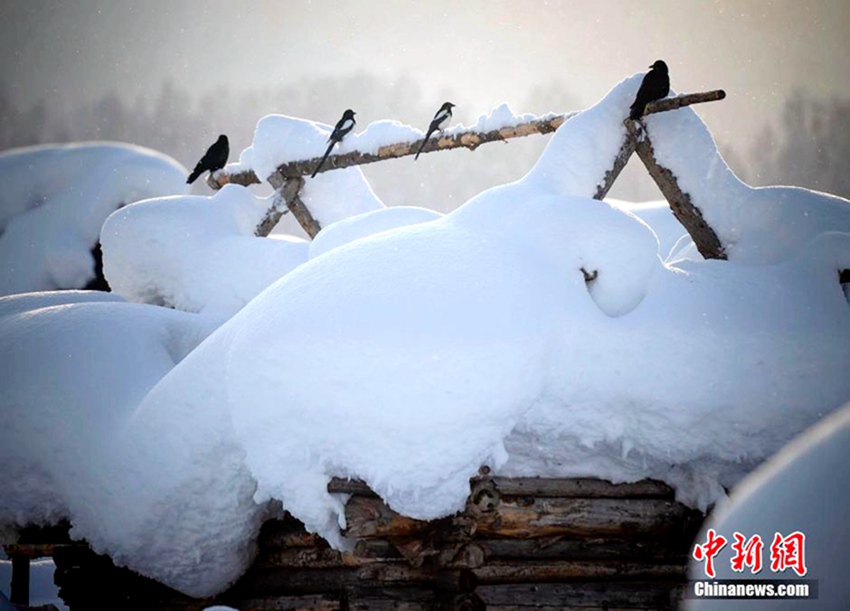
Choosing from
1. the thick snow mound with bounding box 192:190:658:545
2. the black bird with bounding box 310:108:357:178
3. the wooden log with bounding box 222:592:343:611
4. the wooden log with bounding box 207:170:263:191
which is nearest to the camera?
the thick snow mound with bounding box 192:190:658:545

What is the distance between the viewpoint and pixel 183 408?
4141 mm

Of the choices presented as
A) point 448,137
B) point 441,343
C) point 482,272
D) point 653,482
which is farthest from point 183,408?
point 448,137

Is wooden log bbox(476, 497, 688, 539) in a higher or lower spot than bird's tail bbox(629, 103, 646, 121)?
lower

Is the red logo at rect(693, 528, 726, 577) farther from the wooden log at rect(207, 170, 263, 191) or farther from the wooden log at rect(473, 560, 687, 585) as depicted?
the wooden log at rect(207, 170, 263, 191)

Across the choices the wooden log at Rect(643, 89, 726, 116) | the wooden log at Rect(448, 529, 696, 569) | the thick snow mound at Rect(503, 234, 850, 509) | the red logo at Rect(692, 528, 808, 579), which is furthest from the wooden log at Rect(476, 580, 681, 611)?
the wooden log at Rect(643, 89, 726, 116)

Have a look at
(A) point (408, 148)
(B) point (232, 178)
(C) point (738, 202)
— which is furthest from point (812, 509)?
(B) point (232, 178)

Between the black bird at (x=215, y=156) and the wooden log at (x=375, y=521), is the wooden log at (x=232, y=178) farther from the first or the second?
the wooden log at (x=375, y=521)

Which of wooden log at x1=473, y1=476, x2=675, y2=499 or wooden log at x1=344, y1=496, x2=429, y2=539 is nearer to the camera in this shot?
wooden log at x1=344, y1=496, x2=429, y2=539

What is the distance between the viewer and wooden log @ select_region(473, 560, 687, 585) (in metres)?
4.30

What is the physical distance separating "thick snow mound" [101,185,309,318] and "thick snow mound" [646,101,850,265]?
384 cm

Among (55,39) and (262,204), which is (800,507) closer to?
(262,204)

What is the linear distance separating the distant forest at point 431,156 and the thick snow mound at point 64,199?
34.0 ft

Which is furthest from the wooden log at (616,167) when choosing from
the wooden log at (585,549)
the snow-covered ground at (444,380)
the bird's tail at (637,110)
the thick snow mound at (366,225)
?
the wooden log at (585,549)

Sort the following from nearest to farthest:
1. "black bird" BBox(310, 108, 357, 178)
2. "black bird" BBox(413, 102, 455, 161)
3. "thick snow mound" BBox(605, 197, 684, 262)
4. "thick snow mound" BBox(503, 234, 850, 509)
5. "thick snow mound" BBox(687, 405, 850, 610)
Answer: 1. "thick snow mound" BBox(687, 405, 850, 610)
2. "thick snow mound" BBox(503, 234, 850, 509)
3. "black bird" BBox(413, 102, 455, 161)
4. "black bird" BBox(310, 108, 357, 178)
5. "thick snow mound" BBox(605, 197, 684, 262)
